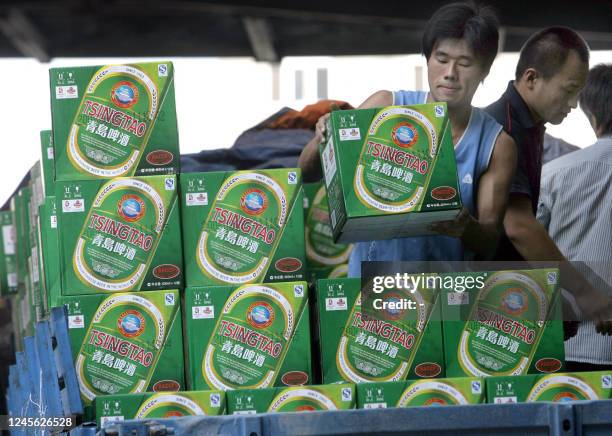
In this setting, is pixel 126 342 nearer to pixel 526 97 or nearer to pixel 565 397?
pixel 565 397

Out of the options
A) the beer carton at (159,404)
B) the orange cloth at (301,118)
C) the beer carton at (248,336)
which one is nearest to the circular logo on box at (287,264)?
the beer carton at (248,336)

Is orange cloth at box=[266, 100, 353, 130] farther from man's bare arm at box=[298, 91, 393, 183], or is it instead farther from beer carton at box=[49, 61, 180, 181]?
beer carton at box=[49, 61, 180, 181]

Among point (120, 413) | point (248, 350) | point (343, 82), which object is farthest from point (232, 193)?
point (343, 82)

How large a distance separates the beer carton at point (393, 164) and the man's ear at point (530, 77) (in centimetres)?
109

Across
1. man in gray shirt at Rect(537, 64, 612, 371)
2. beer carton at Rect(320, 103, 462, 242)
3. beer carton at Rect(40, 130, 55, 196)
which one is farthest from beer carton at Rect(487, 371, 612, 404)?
beer carton at Rect(40, 130, 55, 196)

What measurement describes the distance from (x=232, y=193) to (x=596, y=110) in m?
1.63

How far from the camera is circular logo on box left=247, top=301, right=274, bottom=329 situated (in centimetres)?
296

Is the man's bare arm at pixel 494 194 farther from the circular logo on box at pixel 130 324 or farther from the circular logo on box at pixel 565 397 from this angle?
the circular logo on box at pixel 130 324

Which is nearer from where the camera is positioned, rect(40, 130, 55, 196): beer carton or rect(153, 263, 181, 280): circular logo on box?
rect(153, 263, 181, 280): circular logo on box

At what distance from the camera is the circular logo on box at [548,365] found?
9.68ft

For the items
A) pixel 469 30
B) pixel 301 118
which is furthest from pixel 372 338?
pixel 301 118

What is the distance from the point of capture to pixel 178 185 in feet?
10.2

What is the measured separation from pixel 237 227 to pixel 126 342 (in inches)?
17.4

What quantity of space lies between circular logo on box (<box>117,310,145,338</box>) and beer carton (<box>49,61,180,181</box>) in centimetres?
43
